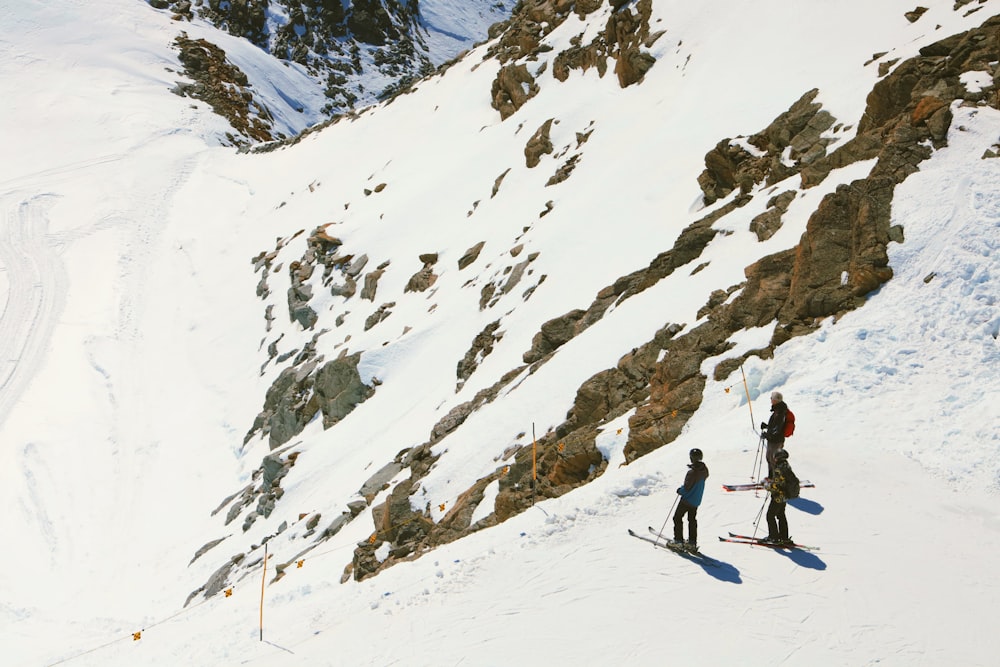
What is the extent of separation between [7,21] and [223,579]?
273 feet

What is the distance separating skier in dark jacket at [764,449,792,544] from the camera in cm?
914

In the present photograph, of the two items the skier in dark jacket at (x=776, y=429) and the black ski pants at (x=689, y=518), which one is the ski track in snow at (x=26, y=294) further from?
the skier in dark jacket at (x=776, y=429)

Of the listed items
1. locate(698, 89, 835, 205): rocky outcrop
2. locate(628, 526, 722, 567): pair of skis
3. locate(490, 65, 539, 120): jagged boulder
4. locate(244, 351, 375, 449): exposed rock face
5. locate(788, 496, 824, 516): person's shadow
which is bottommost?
locate(244, 351, 375, 449): exposed rock face

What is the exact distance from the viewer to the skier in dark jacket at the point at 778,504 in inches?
360

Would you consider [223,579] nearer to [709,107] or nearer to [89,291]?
[709,107]

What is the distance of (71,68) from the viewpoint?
243 feet

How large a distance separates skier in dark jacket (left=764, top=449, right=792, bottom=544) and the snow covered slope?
0.38 meters

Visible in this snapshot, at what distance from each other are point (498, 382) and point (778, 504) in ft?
37.8

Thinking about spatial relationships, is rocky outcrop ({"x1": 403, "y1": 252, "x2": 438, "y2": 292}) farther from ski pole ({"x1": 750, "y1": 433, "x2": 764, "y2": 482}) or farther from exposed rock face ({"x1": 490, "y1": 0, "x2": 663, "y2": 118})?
ski pole ({"x1": 750, "y1": 433, "x2": 764, "y2": 482})

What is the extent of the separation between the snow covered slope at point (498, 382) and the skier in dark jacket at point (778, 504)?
379mm

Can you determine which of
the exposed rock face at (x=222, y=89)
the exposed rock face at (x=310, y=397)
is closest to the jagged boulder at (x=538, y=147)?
the exposed rock face at (x=310, y=397)

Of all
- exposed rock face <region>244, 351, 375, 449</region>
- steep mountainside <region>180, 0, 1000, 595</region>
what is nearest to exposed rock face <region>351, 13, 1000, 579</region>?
steep mountainside <region>180, 0, 1000, 595</region>

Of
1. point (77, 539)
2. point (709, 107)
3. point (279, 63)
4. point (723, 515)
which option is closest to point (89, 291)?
point (77, 539)

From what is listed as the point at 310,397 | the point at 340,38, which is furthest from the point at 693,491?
the point at 340,38
